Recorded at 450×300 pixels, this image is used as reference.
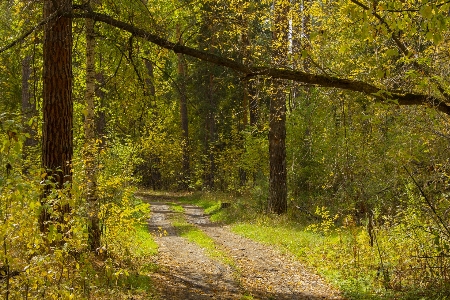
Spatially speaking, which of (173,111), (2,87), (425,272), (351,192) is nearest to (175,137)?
(173,111)

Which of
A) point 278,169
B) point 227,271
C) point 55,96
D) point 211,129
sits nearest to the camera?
point 55,96

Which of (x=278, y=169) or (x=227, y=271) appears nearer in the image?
(x=227, y=271)

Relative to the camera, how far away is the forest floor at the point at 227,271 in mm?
8195

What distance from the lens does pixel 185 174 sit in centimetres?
3058

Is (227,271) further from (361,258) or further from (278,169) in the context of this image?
(278,169)

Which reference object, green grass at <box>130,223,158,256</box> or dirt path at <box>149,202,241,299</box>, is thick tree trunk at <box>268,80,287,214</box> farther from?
green grass at <box>130,223,158,256</box>

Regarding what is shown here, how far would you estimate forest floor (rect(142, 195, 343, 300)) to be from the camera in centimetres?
820

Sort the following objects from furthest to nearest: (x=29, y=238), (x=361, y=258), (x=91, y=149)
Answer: (x=361, y=258) → (x=91, y=149) → (x=29, y=238)

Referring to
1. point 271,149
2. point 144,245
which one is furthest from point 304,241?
point 271,149

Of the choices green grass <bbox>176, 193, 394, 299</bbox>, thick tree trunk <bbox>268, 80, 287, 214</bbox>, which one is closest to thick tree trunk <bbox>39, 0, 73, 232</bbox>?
green grass <bbox>176, 193, 394, 299</bbox>

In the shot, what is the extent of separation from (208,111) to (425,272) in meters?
23.1

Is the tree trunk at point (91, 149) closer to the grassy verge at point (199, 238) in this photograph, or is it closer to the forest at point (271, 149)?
the forest at point (271, 149)

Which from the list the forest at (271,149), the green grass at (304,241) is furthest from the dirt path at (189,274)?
the green grass at (304,241)

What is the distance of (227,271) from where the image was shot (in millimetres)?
9695
